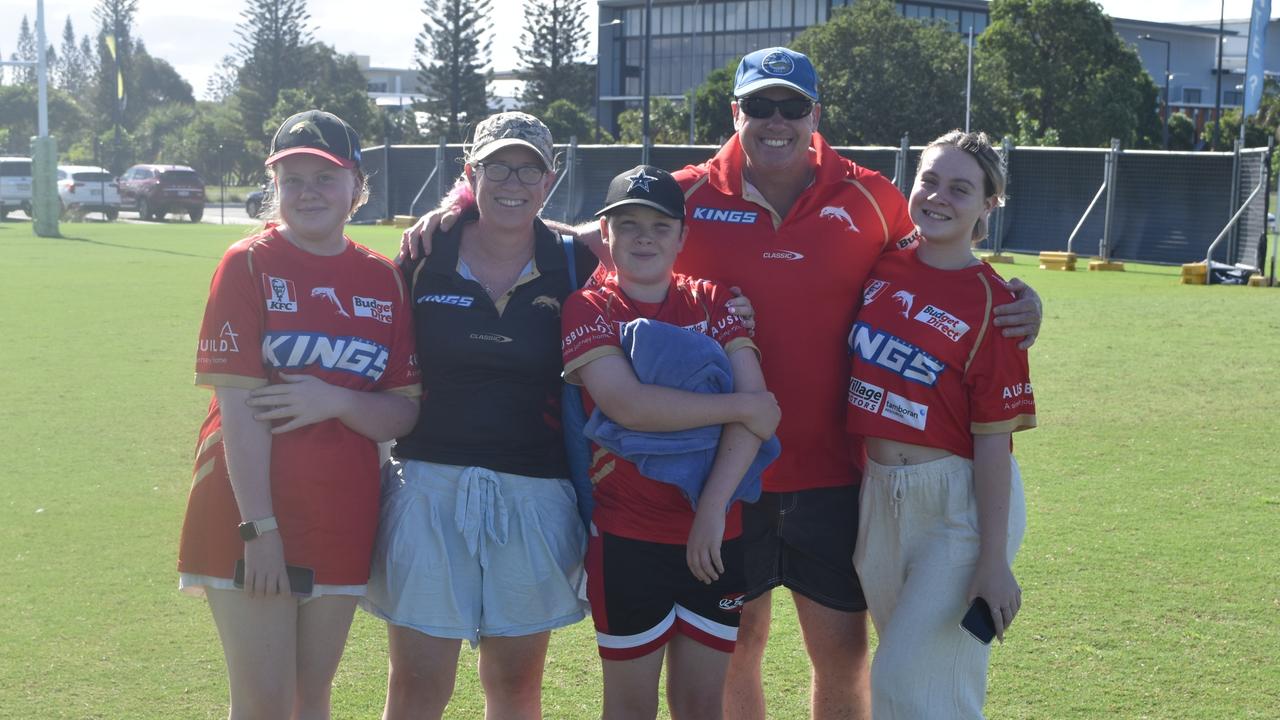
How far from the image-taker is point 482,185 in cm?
365

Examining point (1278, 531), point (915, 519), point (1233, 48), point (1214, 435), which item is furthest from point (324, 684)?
point (1233, 48)

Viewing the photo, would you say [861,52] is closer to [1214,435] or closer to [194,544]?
[1214,435]

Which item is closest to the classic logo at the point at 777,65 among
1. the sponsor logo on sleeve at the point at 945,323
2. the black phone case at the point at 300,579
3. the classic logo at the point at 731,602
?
the sponsor logo on sleeve at the point at 945,323

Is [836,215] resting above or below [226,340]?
above

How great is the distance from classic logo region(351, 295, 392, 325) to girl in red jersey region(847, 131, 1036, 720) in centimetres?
135

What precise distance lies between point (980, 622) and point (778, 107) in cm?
162

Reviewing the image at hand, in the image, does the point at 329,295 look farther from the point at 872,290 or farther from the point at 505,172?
the point at 872,290

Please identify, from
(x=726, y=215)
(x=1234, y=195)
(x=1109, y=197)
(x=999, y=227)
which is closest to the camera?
(x=726, y=215)

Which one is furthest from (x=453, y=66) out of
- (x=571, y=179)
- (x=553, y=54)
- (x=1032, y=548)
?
(x=1032, y=548)

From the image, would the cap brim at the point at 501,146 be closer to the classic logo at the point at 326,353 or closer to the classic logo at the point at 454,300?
the classic logo at the point at 454,300

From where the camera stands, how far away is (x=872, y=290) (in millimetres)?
3734

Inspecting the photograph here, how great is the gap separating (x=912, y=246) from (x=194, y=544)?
7.29ft

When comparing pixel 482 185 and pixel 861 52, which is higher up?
pixel 861 52

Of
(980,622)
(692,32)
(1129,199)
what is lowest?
(980,622)
